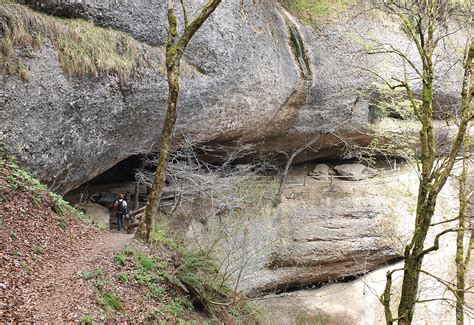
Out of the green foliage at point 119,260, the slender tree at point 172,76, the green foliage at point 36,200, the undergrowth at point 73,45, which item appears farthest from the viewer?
the undergrowth at point 73,45

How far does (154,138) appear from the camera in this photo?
1308 cm

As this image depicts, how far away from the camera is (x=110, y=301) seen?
6297 millimetres

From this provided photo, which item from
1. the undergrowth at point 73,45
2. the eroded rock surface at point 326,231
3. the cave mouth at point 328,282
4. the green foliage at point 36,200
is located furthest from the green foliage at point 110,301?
the cave mouth at point 328,282

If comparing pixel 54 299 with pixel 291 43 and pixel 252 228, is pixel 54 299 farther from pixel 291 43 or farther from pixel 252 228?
pixel 291 43

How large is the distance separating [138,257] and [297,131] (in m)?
11.2

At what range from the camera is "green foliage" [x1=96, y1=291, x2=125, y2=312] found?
6.11m

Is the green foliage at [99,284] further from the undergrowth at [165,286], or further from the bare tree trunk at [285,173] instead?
the bare tree trunk at [285,173]

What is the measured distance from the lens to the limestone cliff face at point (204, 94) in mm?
9359

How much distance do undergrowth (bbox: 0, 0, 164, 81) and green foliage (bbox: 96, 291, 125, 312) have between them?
5092 mm

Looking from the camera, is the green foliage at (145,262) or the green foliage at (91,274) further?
the green foliage at (145,262)

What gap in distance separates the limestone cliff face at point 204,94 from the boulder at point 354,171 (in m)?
0.99

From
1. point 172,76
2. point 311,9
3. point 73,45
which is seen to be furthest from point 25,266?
point 311,9

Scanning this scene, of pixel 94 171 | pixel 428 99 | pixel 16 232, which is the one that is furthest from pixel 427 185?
pixel 94 171

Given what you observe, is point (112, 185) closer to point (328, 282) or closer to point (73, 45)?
point (73, 45)
